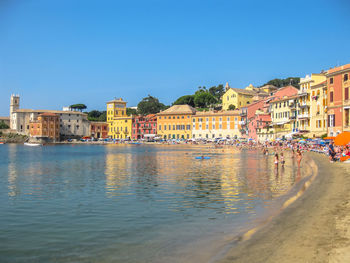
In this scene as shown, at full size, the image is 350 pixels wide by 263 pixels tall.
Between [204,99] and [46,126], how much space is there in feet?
224

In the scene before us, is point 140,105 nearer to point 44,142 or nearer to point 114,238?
point 44,142

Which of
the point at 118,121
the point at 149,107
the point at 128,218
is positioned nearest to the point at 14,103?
the point at 118,121

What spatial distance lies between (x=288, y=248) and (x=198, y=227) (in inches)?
166

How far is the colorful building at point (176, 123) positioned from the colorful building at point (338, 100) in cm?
7029

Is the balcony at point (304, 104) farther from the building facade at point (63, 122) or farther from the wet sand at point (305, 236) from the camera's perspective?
the building facade at point (63, 122)

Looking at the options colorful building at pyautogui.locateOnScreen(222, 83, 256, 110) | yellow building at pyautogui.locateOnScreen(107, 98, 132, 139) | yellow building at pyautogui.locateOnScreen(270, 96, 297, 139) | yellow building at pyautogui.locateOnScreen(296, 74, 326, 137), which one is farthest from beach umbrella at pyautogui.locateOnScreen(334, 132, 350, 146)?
yellow building at pyautogui.locateOnScreen(107, 98, 132, 139)

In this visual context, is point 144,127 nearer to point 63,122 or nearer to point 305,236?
point 63,122

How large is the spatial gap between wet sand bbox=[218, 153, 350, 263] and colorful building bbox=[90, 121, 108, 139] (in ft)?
481

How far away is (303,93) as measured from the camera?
63.6 meters

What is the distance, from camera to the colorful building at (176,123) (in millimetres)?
119812

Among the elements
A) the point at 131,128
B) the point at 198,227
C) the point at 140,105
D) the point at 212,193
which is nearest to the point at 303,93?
the point at 212,193

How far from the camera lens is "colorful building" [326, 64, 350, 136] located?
46688 millimetres

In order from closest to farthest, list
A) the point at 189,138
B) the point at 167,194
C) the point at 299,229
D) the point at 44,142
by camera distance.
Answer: the point at 299,229 < the point at 167,194 < the point at 189,138 < the point at 44,142

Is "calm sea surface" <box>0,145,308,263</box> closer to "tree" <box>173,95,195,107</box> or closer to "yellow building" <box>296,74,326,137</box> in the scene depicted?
"yellow building" <box>296,74,326,137</box>
